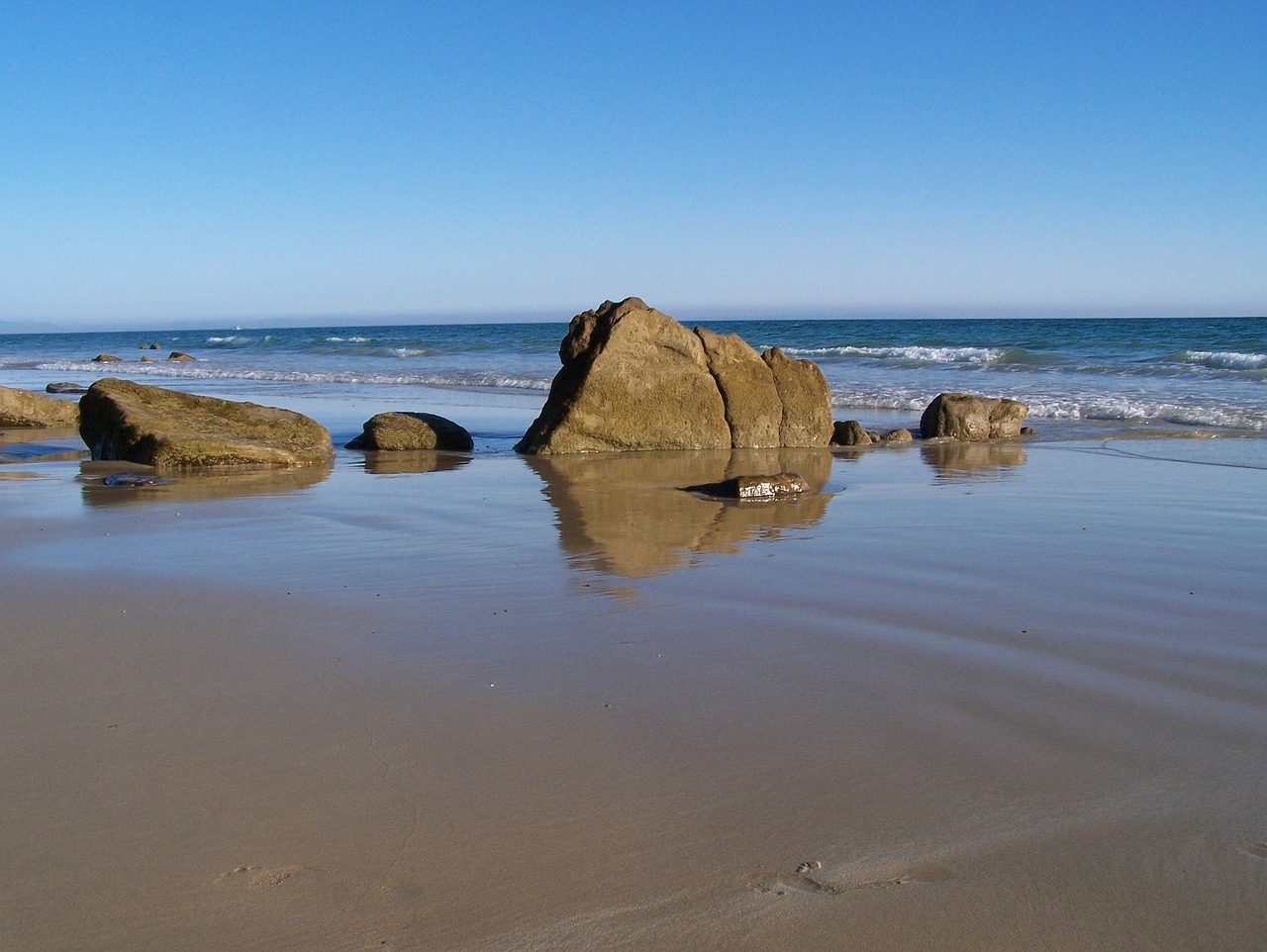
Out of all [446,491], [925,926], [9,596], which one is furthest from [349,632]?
[446,491]

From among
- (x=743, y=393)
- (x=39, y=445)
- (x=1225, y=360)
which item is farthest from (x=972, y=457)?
(x=1225, y=360)

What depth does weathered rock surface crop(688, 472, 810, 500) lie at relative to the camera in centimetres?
718

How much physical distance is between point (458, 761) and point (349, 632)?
1.27 metres

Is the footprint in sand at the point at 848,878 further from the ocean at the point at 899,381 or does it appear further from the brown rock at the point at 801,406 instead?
the ocean at the point at 899,381

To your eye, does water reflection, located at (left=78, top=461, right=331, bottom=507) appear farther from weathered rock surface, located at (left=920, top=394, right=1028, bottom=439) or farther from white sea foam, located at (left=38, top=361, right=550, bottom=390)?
white sea foam, located at (left=38, top=361, right=550, bottom=390)

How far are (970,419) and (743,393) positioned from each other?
103 inches

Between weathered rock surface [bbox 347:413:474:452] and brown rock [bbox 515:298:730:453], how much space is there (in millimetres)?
662

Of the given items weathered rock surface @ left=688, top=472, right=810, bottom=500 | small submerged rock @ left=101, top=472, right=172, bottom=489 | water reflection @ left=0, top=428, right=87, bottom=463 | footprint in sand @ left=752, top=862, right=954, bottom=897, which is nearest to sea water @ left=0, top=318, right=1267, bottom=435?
water reflection @ left=0, top=428, right=87, bottom=463

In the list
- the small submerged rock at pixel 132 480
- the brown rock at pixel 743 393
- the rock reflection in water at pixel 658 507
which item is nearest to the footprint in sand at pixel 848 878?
the rock reflection in water at pixel 658 507

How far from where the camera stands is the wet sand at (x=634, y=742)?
2031 mm

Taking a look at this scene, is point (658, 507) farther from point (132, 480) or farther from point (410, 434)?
point (410, 434)

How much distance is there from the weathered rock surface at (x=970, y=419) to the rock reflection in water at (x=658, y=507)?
1958 mm

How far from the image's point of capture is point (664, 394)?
1059 cm

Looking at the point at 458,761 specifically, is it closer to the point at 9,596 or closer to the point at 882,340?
the point at 9,596
